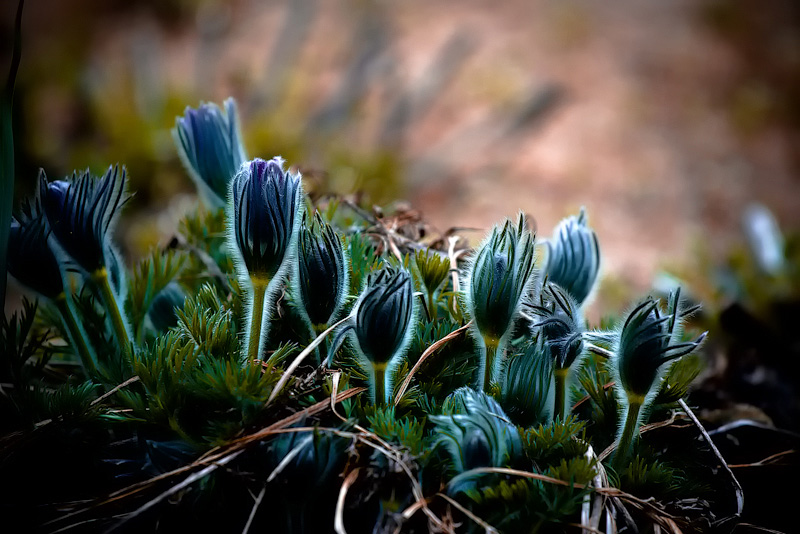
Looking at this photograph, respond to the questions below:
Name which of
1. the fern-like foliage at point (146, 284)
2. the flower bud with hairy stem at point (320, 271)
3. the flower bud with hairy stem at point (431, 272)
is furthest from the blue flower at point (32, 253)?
the flower bud with hairy stem at point (431, 272)

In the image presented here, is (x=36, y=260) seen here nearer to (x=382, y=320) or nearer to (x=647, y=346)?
(x=382, y=320)

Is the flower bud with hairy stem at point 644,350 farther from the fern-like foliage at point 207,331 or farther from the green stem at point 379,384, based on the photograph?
the fern-like foliage at point 207,331

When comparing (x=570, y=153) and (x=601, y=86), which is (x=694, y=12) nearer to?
(x=601, y=86)

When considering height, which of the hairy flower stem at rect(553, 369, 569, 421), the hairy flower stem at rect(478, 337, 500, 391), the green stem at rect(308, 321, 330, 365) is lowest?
the hairy flower stem at rect(553, 369, 569, 421)

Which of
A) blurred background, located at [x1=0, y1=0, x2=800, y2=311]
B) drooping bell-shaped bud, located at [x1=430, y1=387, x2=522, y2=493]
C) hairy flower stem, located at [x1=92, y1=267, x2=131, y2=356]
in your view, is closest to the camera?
drooping bell-shaped bud, located at [x1=430, y1=387, x2=522, y2=493]

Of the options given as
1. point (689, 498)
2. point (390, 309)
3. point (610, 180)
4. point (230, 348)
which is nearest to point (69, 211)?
point (230, 348)

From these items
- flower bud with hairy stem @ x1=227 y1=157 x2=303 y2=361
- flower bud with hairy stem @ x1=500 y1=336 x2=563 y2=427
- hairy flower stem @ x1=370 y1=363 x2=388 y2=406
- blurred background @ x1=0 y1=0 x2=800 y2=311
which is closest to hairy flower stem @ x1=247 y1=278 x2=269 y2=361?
flower bud with hairy stem @ x1=227 y1=157 x2=303 y2=361

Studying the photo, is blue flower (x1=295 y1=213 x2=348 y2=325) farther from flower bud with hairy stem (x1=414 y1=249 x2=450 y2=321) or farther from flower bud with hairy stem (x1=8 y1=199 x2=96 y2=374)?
flower bud with hairy stem (x1=8 y1=199 x2=96 y2=374)
